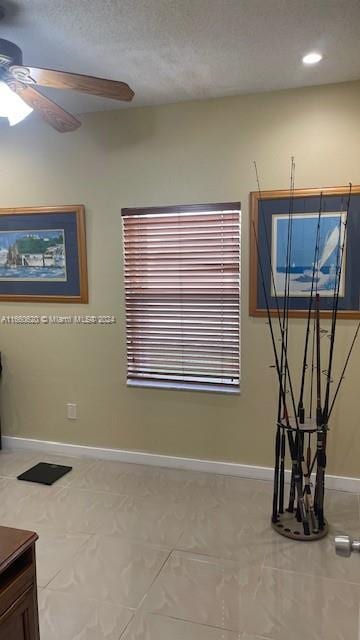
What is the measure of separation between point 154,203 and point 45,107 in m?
1.11

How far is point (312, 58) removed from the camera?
2385mm

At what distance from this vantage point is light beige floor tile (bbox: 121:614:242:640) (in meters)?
1.86

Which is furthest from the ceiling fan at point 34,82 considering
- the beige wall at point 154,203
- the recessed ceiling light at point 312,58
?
the beige wall at point 154,203

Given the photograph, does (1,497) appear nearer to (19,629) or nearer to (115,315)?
(115,315)

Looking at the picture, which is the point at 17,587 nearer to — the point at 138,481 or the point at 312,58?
the point at 138,481

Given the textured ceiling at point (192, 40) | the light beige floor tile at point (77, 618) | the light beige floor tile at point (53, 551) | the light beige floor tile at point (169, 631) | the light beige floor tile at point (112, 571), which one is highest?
the textured ceiling at point (192, 40)

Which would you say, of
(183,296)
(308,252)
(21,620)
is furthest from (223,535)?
(308,252)

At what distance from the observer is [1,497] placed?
2975 mm

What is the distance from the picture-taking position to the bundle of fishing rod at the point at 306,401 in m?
2.53

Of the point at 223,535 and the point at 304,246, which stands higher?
the point at 304,246

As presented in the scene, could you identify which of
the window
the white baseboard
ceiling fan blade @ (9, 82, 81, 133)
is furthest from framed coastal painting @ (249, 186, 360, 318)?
ceiling fan blade @ (9, 82, 81, 133)

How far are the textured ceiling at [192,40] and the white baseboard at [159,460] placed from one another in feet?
8.04

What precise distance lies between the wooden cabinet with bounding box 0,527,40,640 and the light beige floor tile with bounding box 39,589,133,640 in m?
0.53

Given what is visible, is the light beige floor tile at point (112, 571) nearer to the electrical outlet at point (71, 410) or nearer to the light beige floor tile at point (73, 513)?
the light beige floor tile at point (73, 513)
